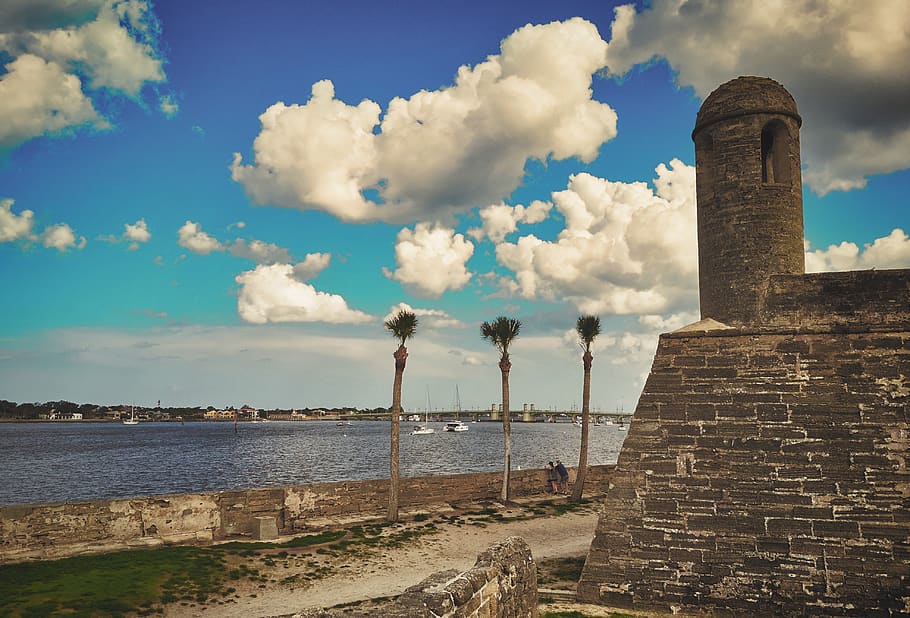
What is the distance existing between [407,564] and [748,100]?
15.1 meters

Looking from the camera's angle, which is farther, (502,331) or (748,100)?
(502,331)

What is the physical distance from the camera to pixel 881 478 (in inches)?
444

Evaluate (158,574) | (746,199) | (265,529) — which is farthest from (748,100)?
(158,574)

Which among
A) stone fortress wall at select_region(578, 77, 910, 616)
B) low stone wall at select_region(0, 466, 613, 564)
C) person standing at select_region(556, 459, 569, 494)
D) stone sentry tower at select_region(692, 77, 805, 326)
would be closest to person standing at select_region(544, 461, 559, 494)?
person standing at select_region(556, 459, 569, 494)

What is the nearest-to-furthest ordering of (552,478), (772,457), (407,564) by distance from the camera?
1. (772,457)
2. (407,564)
3. (552,478)

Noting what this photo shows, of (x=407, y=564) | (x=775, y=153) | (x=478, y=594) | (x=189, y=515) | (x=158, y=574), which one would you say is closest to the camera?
(x=478, y=594)

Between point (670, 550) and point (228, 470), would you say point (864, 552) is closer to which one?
point (670, 550)

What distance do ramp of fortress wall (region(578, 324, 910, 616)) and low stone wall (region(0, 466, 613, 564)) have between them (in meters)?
11.2

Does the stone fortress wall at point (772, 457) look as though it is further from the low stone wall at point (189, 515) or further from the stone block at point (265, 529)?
the low stone wall at point (189, 515)

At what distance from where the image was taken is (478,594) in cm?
691

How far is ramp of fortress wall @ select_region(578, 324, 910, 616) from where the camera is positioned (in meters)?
10.8

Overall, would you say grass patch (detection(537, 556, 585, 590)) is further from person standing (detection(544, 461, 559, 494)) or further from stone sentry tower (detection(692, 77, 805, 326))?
person standing (detection(544, 461, 559, 494))

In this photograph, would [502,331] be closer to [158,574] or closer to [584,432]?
[584,432]

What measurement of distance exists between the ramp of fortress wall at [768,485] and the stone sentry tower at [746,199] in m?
2.26
